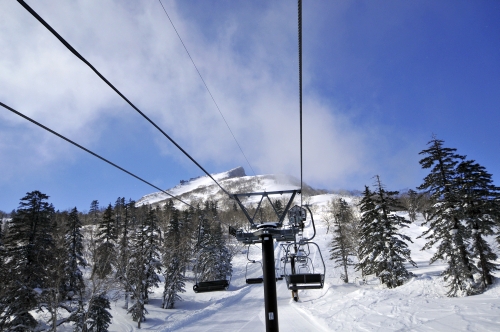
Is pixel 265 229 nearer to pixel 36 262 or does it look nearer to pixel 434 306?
pixel 434 306

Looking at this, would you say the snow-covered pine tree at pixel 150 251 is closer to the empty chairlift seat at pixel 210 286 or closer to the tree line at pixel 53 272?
the tree line at pixel 53 272

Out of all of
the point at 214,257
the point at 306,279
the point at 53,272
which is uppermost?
the point at 306,279

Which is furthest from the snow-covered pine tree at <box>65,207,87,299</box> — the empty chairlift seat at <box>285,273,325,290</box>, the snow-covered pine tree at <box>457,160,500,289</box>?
the snow-covered pine tree at <box>457,160,500,289</box>

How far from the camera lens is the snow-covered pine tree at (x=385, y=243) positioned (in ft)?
98.7

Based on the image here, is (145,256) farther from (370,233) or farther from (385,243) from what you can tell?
(385,243)

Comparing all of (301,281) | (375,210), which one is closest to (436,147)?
(375,210)

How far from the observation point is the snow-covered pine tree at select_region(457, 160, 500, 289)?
2366 cm

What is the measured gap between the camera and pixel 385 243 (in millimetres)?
31188

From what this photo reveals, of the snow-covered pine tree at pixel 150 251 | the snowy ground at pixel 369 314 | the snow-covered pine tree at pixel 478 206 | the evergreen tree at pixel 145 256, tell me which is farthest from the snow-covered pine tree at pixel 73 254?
the snow-covered pine tree at pixel 478 206

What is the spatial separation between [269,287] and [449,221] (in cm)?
2182

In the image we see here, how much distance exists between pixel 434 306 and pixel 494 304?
2.65m

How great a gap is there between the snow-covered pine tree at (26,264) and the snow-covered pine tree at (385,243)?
105 feet

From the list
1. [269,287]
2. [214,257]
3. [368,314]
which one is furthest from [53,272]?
[214,257]

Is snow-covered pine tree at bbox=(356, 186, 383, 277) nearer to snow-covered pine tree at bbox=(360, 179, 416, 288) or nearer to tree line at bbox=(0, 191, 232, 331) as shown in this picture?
snow-covered pine tree at bbox=(360, 179, 416, 288)
